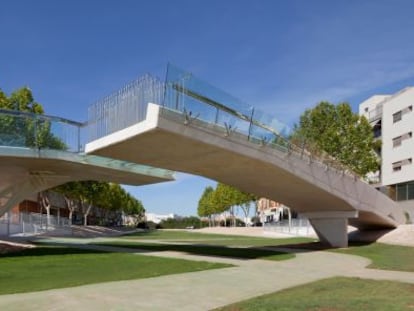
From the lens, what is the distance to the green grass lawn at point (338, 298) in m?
8.00

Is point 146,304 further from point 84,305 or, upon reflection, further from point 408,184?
point 408,184

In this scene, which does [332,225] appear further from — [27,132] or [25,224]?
[25,224]

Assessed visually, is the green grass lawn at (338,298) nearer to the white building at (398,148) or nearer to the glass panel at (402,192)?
the white building at (398,148)

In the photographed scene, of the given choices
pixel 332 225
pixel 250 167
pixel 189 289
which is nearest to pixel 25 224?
pixel 332 225

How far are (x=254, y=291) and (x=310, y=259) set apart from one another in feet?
29.7

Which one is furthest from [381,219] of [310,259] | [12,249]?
[12,249]

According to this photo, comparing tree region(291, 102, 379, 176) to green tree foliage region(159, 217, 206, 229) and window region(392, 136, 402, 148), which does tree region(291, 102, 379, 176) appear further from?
green tree foliage region(159, 217, 206, 229)

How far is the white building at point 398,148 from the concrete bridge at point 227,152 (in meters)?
29.4

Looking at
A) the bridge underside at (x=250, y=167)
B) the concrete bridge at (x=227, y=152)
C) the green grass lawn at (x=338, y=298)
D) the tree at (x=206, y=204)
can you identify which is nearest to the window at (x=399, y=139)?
the bridge underside at (x=250, y=167)

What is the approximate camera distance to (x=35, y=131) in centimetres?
2084

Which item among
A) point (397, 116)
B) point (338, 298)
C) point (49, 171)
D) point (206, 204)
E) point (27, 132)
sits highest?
point (397, 116)

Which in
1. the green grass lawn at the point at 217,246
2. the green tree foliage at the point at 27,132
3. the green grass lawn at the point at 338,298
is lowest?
the green grass lawn at the point at 217,246

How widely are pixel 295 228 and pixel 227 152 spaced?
3382cm

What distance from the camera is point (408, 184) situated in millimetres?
54219
